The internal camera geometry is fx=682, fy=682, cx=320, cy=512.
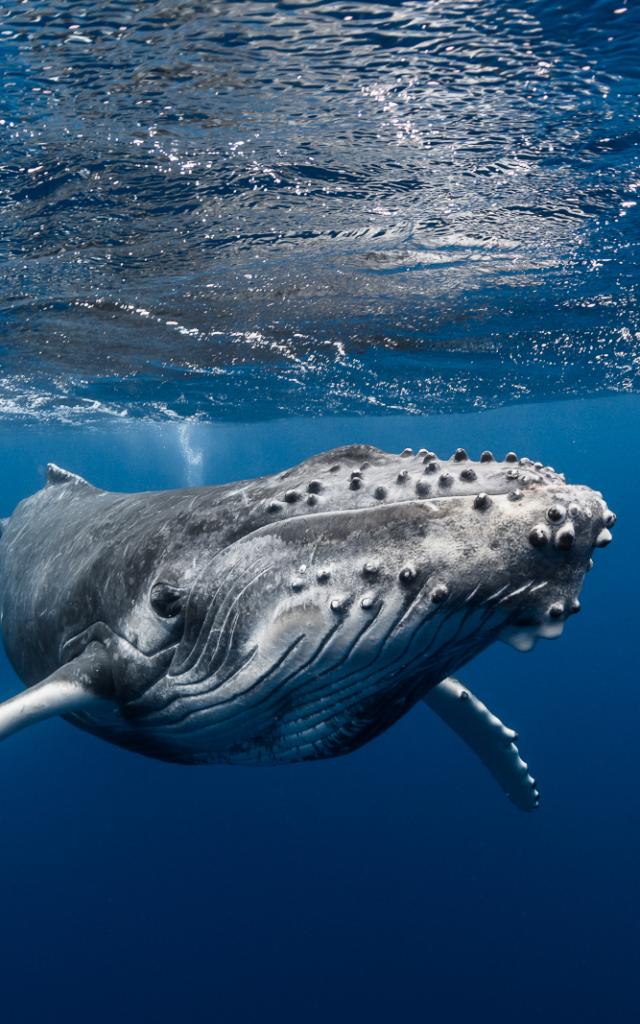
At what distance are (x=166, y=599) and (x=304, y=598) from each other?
130 centimetres

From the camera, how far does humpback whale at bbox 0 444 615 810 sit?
2811mm

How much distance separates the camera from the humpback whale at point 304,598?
9.22 ft

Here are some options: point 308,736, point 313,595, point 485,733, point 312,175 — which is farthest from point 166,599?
point 312,175

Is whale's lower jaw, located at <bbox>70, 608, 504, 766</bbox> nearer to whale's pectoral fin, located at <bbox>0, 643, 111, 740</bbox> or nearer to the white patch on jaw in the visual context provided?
the white patch on jaw


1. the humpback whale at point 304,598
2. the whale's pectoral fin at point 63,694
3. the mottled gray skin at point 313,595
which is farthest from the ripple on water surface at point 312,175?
the whale's pectoral fin at point 63,694

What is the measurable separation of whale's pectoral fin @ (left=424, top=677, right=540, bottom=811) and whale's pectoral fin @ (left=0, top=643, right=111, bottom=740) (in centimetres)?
329

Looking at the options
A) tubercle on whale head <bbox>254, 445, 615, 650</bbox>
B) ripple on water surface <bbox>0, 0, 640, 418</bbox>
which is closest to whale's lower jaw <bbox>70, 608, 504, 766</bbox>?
tubercle on whale head <bbox>254, 445, 615, 650</bbox>

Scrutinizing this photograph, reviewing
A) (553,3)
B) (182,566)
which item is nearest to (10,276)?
(553,3)

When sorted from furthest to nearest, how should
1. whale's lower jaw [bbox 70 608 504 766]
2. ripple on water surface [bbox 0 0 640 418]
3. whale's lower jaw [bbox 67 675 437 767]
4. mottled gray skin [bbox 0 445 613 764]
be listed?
ripple on water surface [bbox 0 0 640 418] < whale's lower jaw [bbox 67 675 437 767] < whale's lower jaw [bbox 70 608 504 766] < mottled gray skin [bbox 0 445 613 764]

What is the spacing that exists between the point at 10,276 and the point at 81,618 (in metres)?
11.8

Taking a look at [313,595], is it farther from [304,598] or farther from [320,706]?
[320,706]

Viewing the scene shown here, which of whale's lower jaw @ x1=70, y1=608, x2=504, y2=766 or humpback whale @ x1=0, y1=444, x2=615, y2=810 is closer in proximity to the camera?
humpback whale @ x1=0, y1=444, x2=615, y2=810

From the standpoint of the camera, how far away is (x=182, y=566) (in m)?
4.28

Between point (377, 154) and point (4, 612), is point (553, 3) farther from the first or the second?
point (4, 612)
